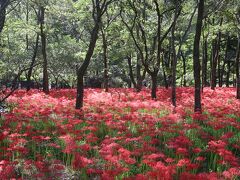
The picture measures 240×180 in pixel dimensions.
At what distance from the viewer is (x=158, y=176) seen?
6164 mm

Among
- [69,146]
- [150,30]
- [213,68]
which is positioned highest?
[150,30]

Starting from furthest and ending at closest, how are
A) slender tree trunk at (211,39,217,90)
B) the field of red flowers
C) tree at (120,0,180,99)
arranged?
slender tree trunk at (211,39,217,90)
tree at (120,0,180,99)
the field of red flowers

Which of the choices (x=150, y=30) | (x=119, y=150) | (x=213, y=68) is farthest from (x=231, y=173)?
(x=213, y=68)

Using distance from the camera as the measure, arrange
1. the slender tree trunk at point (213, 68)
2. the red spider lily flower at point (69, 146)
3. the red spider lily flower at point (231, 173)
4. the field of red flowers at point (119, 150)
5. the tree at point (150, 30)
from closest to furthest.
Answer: the red spider lily flower at point (231, 173) → the field of red flowers at point (119, 150) → the red spider lily flower at point (69, 146) → the tree at point (150, 30) → the slender tree trunk at point (213, 68)

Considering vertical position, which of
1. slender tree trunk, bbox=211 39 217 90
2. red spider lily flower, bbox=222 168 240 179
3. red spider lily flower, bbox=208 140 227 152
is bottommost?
red spider lily flower, bbox=222 168 240 179

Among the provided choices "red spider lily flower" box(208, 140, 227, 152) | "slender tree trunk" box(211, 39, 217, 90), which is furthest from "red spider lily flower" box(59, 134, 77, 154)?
"slender tree trunk" box(211, 39, 217, 90)

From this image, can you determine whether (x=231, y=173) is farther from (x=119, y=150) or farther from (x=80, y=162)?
(x=80, y=162)

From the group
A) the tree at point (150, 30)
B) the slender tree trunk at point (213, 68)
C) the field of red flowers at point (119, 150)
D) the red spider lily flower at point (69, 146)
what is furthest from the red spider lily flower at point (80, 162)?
the slender tree trunk at point (213, 68)

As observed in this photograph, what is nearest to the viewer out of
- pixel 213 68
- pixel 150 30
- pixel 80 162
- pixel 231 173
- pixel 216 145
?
pixel 231 173

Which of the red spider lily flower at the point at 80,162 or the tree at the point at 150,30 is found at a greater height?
the tree at the point at 150,30

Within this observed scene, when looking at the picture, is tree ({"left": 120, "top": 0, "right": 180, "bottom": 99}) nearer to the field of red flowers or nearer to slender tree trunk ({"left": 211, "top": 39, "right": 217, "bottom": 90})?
slender tree trunk ({"left": 211, "top": 39, "right": 217, "bottom": 90})

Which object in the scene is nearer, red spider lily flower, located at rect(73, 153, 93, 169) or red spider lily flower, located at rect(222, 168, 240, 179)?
red spider lily flower, located at rect(222, 168, 240, 179)

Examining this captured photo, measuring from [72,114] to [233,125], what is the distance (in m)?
6.04

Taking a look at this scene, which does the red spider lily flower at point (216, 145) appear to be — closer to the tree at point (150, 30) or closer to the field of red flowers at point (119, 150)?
the field of red flowers at point (119, 150)
